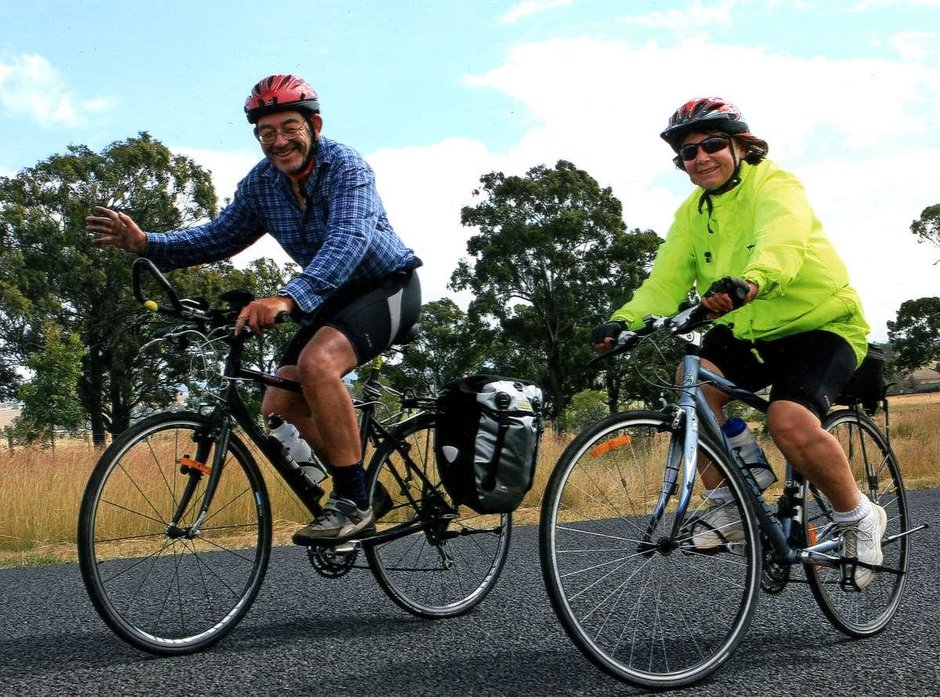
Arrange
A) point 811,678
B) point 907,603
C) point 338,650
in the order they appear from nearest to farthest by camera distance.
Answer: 1. point 811,678
2. point 338,650
3. point 907,603

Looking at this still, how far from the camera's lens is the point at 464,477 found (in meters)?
3.84

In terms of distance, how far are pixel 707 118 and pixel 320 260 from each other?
1545 millimetres

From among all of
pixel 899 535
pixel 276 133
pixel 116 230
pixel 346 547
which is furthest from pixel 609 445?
pixel 116 230

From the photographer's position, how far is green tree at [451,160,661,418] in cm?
3634

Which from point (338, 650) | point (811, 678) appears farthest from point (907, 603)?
point (338, 650)

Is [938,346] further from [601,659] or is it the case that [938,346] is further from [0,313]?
[601,659]

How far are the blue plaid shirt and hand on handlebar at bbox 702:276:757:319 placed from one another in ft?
4.68

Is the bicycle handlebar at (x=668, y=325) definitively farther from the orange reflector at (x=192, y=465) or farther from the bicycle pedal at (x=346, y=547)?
the orange reflector at (x=192, y=465)

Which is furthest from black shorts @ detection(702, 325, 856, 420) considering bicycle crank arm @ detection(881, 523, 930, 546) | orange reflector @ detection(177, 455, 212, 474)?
orange reflector @ detection(177, 455, 212, 474)

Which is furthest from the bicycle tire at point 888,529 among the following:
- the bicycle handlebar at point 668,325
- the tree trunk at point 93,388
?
the tree trunk at point 93,388

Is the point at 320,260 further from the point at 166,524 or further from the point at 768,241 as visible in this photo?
the point at 768,241

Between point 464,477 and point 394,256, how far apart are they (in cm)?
97

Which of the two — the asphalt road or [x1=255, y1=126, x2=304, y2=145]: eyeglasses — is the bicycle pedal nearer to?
the asphalt road

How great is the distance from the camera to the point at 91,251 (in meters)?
33.7
